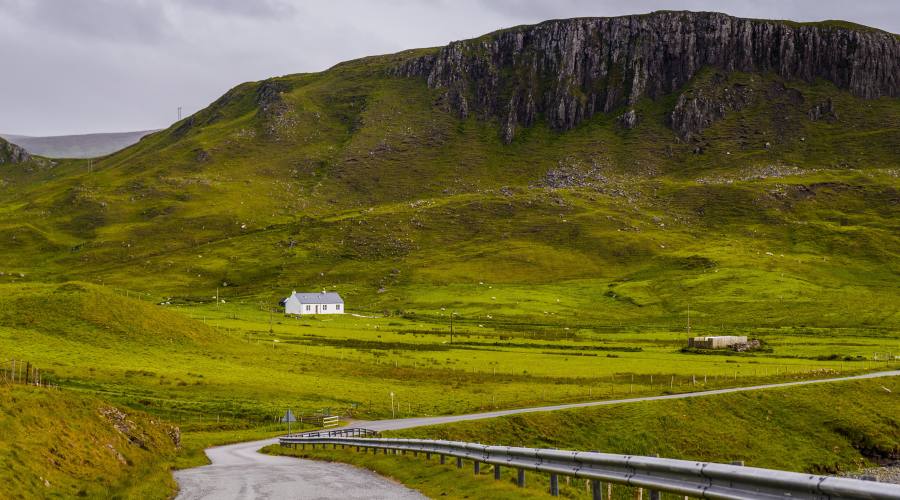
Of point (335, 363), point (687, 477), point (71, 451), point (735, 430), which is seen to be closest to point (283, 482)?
point (71, 451)

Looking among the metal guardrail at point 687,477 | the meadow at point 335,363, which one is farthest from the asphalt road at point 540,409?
the metal guardrail at point 687,477

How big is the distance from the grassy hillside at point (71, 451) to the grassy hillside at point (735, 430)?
10.0 m

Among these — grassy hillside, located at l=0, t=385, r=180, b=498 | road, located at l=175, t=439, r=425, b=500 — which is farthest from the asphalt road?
grassy hillside, located at l=0, t=385, r=180, b=498

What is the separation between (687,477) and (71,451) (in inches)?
848

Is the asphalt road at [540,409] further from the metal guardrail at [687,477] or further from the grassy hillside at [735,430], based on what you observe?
the metal guardrail at [687,477]

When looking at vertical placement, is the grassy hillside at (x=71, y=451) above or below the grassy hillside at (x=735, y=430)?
above

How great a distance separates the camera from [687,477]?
1614cm

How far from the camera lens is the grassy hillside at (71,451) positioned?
78.5 feet

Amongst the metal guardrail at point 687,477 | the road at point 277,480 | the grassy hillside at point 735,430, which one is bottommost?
the grassy hillside at point 735,430

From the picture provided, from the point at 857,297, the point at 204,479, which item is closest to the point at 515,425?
the point at 204,479

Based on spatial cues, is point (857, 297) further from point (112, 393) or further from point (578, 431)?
point (112, 393)

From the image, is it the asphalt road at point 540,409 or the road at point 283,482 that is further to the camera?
the asphalt road at point 540,409

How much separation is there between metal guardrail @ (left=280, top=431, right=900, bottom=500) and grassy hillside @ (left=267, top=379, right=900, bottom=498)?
21242 mm

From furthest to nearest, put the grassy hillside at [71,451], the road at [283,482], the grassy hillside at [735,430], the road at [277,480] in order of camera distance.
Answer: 1. the grassy hillside at [735,430]
2. the road at [277,480]
3. the road at [283,482]
4. the grassy hillside at [71,451]
